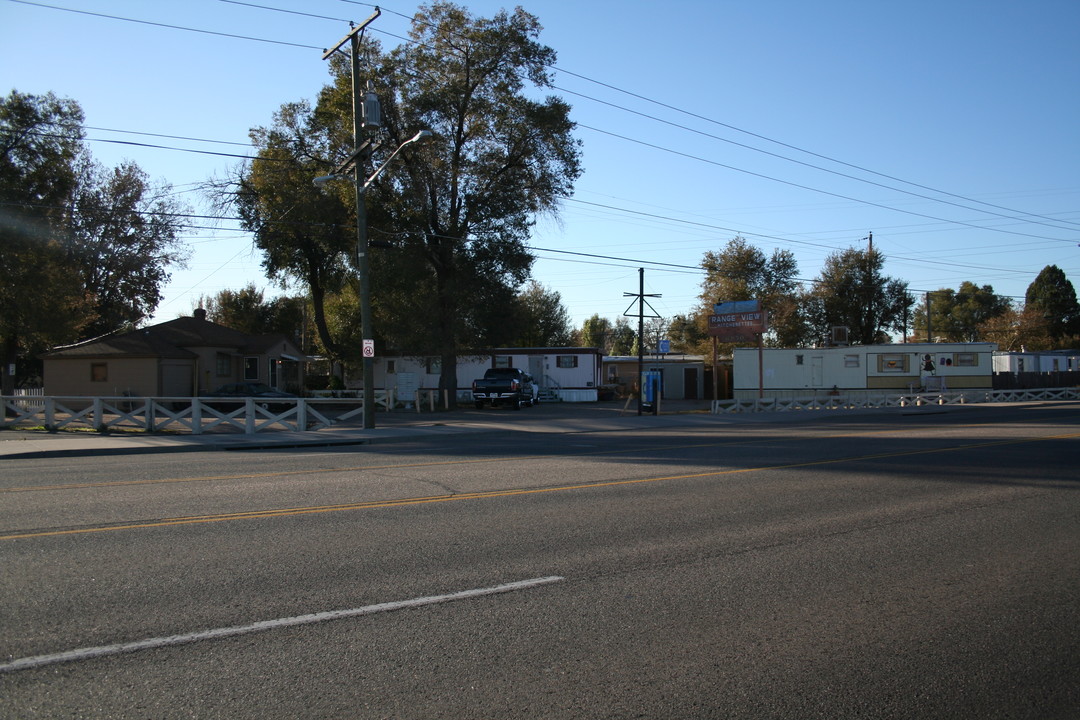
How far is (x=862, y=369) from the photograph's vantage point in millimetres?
46438

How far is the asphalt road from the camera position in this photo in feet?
14.1

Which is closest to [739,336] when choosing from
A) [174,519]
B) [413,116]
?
[413,116]

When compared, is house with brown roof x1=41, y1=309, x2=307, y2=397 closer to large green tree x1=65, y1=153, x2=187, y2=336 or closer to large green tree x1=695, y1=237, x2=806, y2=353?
large green tree x1=65, y1=153, x2=187, y2=336

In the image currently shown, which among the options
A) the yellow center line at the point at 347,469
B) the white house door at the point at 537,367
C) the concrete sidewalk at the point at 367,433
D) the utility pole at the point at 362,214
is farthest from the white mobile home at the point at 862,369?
the utility pole at the point at 362,214

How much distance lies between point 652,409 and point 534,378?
1289cm

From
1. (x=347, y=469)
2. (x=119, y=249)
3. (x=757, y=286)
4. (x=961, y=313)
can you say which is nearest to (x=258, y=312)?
(x=119, y=249)

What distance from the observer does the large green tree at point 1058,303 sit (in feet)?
289

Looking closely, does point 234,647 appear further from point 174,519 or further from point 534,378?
point 534,378

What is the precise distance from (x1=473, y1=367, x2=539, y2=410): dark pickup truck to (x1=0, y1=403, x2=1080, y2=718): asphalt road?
85.0ft

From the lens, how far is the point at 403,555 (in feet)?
23.4

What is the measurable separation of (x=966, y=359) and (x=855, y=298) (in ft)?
70.7

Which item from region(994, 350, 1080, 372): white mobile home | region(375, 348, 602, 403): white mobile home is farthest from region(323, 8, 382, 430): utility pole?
region(994, 350, 1080, 372): white mobile home

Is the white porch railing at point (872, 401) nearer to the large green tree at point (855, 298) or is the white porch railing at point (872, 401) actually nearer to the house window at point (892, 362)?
the house window at point (892, 362)

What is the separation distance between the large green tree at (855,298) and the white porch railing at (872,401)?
20.2 meters
